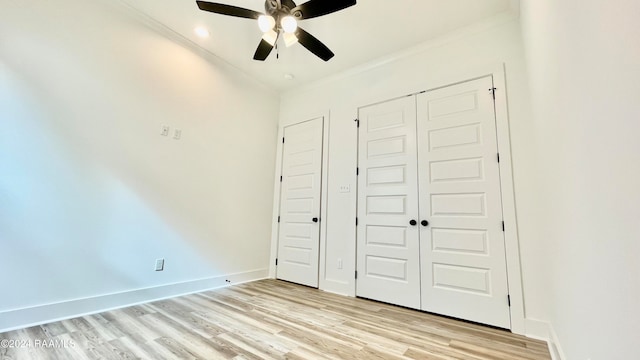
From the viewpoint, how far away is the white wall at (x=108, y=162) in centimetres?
216

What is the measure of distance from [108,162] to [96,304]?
1357 mm

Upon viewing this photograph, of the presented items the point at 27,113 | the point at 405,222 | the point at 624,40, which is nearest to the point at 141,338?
the point at 27,113

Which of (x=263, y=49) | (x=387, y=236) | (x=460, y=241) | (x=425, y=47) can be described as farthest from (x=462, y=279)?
(x=263, y=49)

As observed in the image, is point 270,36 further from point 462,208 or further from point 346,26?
point 462,208

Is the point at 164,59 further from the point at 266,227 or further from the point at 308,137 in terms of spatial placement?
the point at 266,227

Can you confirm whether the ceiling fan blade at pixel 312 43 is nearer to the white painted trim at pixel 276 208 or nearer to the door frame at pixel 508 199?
the door frame at pixel 508 199

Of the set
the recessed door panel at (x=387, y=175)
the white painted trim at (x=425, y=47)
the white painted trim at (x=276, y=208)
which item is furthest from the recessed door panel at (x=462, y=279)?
the white painted trim at (x=425, y=47)

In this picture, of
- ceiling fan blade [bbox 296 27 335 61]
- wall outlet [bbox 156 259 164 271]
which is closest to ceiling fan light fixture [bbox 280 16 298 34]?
ceiling fan blade [bbox 296 27 335 61]

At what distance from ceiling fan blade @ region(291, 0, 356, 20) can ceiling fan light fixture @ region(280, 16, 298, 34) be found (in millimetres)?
69

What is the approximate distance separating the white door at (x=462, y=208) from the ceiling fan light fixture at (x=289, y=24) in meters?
1.71

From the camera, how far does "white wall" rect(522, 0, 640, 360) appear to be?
0.61 m

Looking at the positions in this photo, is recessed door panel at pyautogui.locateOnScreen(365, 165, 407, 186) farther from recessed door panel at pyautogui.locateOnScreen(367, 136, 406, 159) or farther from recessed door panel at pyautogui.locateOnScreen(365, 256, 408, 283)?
recessed door panel at pyautogui.locateOnScreen(365, 256, 408, 283)

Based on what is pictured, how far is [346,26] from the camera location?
115 inches

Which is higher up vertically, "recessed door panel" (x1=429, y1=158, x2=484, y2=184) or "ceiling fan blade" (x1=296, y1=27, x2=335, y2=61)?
"ceiling fan blade" (x1=296, y1=27, x2=335, y2=61)
